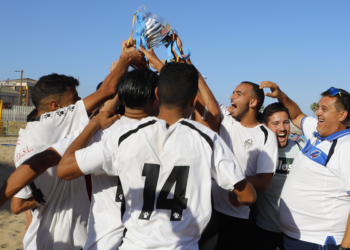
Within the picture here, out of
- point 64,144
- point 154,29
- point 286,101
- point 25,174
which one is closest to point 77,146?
point 64,144

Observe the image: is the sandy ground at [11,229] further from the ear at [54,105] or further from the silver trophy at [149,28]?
the silver trophy at [149,28]

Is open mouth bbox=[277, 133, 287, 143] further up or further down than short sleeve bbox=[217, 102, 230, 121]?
further down

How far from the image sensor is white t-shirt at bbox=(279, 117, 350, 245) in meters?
2.81

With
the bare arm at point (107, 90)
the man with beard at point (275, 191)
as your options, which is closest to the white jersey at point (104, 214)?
the bare arm at point (107, 90)

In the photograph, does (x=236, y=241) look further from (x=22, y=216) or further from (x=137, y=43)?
(x=22, y=216)

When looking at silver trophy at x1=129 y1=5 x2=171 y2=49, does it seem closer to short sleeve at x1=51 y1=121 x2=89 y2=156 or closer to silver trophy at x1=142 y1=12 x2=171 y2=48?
silver trophy at x1=142 y1=12 x2=171 y2=48

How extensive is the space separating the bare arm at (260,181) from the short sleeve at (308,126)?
0.89 metres

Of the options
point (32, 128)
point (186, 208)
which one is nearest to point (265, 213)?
point (186, 208)

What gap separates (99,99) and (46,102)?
62 centimetres

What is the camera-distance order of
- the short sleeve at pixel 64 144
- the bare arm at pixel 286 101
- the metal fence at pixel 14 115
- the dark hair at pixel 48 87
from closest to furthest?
the short sleeve at pixel 64 144, the dark hair at pixel 48 87, the bare arm at pixel 286 101, the metal fence at pixel 14 115

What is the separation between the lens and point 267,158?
3.13 meters

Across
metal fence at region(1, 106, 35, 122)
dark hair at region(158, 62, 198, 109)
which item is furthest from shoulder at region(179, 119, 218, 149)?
metal fence at region(1, 106, 35, 122)

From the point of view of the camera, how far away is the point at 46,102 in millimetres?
2961

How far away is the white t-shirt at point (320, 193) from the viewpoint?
9.23 feet
